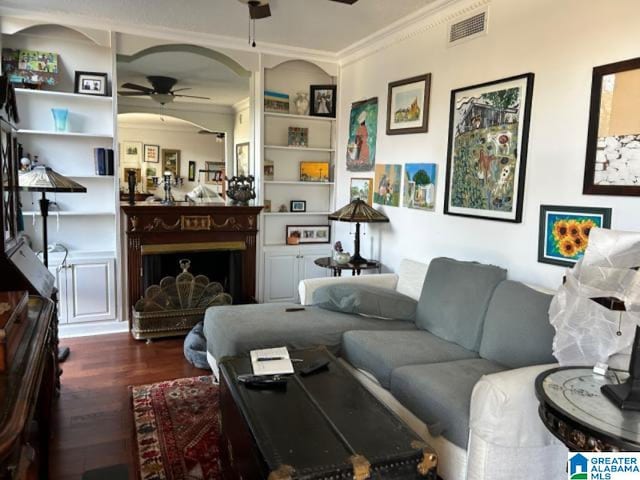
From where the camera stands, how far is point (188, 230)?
4.48 meters

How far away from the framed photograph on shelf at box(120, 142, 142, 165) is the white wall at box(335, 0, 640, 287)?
19.0ft

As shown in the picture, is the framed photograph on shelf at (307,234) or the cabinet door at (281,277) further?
the framed photograph on shelf at (307,234)

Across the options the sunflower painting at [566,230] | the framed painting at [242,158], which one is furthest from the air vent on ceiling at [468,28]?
the framed painting at [242,158]

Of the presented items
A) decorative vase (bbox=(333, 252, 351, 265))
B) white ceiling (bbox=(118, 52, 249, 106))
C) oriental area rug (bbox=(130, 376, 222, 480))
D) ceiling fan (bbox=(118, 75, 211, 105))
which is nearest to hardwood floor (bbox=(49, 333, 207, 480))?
oriental area rug (bbox=(130, 376, 222, 480))

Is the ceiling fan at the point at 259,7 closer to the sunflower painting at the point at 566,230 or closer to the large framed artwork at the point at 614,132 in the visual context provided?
the large framed artwork at the point at 614,132

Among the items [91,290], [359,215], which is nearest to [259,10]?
[359,215]

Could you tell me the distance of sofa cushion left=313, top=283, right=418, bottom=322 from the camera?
130 inches

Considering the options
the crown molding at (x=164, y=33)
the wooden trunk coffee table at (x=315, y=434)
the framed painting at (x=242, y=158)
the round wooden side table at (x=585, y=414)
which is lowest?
the wooden trunk coffee table at (x=315, y=434)

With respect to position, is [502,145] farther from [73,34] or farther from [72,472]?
[73,34]

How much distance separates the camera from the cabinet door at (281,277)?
493cm

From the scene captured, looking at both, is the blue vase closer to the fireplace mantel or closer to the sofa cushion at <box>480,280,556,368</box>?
the fireplace mantel

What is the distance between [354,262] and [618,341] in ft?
8.43

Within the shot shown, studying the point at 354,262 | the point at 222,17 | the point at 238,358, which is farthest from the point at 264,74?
the point at 238,358

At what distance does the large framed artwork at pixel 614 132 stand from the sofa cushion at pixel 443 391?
43.2 inches
